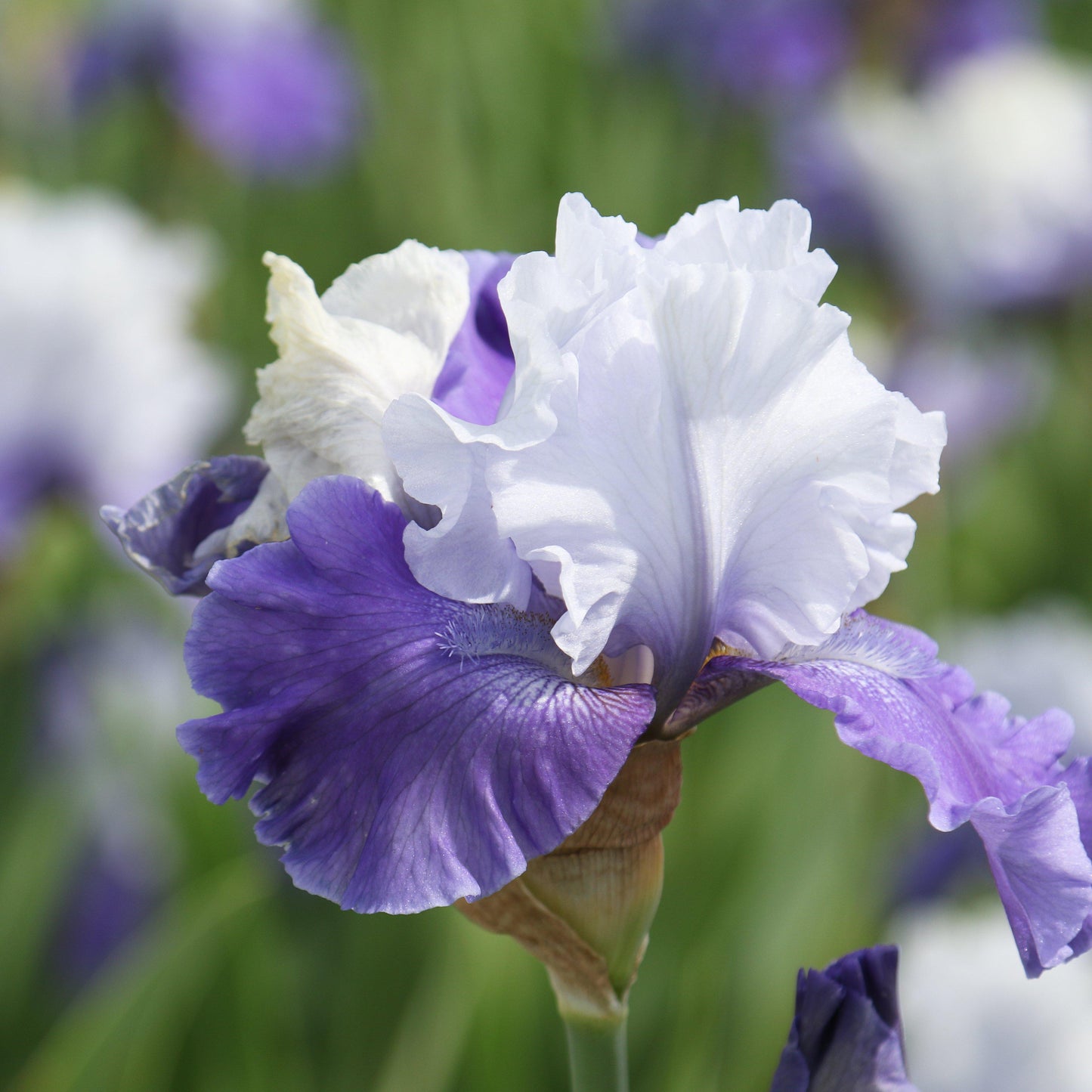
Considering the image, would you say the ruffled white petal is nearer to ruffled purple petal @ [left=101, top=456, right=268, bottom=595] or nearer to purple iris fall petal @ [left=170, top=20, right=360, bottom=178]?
purple iris fall petal @ [left=170, top=20, right=360, bottom=178]

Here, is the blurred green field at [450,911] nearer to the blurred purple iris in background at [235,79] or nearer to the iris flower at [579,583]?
the blurred purple iris in background at [235,79]

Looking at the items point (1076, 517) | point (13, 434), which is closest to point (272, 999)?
→ point (13, 434)

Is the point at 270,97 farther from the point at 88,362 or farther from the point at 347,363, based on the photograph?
the point at 347,363

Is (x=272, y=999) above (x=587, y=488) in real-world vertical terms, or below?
below

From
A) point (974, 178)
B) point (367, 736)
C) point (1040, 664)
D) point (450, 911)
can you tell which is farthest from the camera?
point (974, 178)

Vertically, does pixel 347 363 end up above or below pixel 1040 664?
above

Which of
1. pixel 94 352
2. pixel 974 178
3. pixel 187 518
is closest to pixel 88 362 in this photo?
pixel 94 352

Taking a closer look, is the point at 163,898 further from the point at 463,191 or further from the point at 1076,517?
the point at 1076,517
